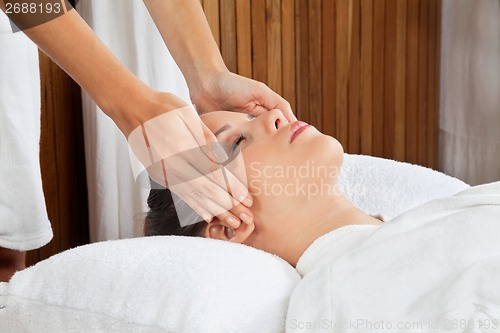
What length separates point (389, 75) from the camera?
349 cm

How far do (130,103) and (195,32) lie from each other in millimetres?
512

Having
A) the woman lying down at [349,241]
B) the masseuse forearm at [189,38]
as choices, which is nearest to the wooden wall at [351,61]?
the masseuse forearm at [189,38]

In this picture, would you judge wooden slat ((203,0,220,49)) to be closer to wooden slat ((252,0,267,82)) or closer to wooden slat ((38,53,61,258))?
wooden slat ((252,0,267,82))

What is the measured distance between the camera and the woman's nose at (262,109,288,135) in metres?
1.61

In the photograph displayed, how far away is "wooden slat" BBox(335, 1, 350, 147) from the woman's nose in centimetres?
169

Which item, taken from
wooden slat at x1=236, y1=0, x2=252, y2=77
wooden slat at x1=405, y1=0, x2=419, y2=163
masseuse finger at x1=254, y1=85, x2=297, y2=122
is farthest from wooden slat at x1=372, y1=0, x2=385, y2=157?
masseuse finger at x1=254, y1=85, x2=297, y2=122

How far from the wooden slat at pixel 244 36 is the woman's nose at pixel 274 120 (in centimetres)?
130

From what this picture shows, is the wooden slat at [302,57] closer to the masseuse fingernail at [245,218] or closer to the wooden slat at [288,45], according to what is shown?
the wooden slat at [288,45]

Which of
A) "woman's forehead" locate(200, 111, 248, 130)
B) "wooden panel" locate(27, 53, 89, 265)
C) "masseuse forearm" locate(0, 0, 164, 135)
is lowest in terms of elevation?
"wooden panel" locate(27, 53, 89, 265)

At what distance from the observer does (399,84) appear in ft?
11.6

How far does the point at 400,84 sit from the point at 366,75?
233 mm

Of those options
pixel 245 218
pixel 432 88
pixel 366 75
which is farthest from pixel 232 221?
pixel 432 88

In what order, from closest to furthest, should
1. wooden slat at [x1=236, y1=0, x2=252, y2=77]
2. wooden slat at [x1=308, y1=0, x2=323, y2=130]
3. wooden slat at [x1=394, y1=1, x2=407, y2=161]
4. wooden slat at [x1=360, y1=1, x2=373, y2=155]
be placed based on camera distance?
wooden slat at [x1=236, y1=0, x2=252, y2=77] < wooden slat at [x1=308, y1=0, x2=323, y2=130] < wooden slat at [x1=360, y1=1, x2=373, y2=155] < wooden slat at [x1=394, y1=1, x2=407, y2=161]

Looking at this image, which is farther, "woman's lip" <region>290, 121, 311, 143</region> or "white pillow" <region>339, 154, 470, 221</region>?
"white pillow" <region>339, 154, 470, 221</region>
